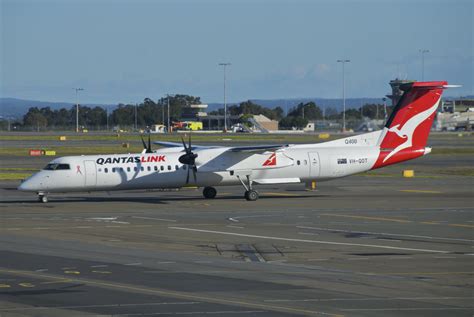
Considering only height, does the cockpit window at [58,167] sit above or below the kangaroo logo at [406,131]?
Result: below

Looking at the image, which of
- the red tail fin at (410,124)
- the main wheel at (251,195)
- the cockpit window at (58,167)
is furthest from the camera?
the red tail fin at (410,124)

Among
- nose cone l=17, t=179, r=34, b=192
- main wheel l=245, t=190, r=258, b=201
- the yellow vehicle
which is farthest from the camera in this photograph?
the yellow vehicle

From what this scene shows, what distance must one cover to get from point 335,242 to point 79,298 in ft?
38.7

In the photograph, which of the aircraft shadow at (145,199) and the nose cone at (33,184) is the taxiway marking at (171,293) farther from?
the aircraft shadow at (145,199)

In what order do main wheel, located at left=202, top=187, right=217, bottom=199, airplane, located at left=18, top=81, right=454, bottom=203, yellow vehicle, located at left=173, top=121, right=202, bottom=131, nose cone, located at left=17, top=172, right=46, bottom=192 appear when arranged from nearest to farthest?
nose cone, located at left=17, top=172, right=46, bottom=192 → airplane, located at left=18, top=81, right=454, bottom=203 → main wheel, located at left=202, top=187, right=217, bottom=199 → yellow vehicle, located at left=173, top=121, right=202, bottom=131

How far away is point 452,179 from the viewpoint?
183 feet

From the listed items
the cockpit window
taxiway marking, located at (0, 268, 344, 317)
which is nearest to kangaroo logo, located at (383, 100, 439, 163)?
the cockpit window

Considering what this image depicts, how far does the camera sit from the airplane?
40969mm

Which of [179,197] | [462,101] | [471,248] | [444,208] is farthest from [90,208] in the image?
[462,101]

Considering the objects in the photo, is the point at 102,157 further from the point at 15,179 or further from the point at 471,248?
the point at 471,248

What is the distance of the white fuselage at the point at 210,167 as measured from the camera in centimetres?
4081

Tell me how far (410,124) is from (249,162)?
890cm

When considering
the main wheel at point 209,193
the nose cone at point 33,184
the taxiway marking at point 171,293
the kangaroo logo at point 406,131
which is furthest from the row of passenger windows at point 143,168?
the taxiway marking at point 171,293

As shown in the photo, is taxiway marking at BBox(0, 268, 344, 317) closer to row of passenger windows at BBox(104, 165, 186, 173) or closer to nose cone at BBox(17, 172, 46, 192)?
nose cone at BBox(17, 172, 46, 192)
